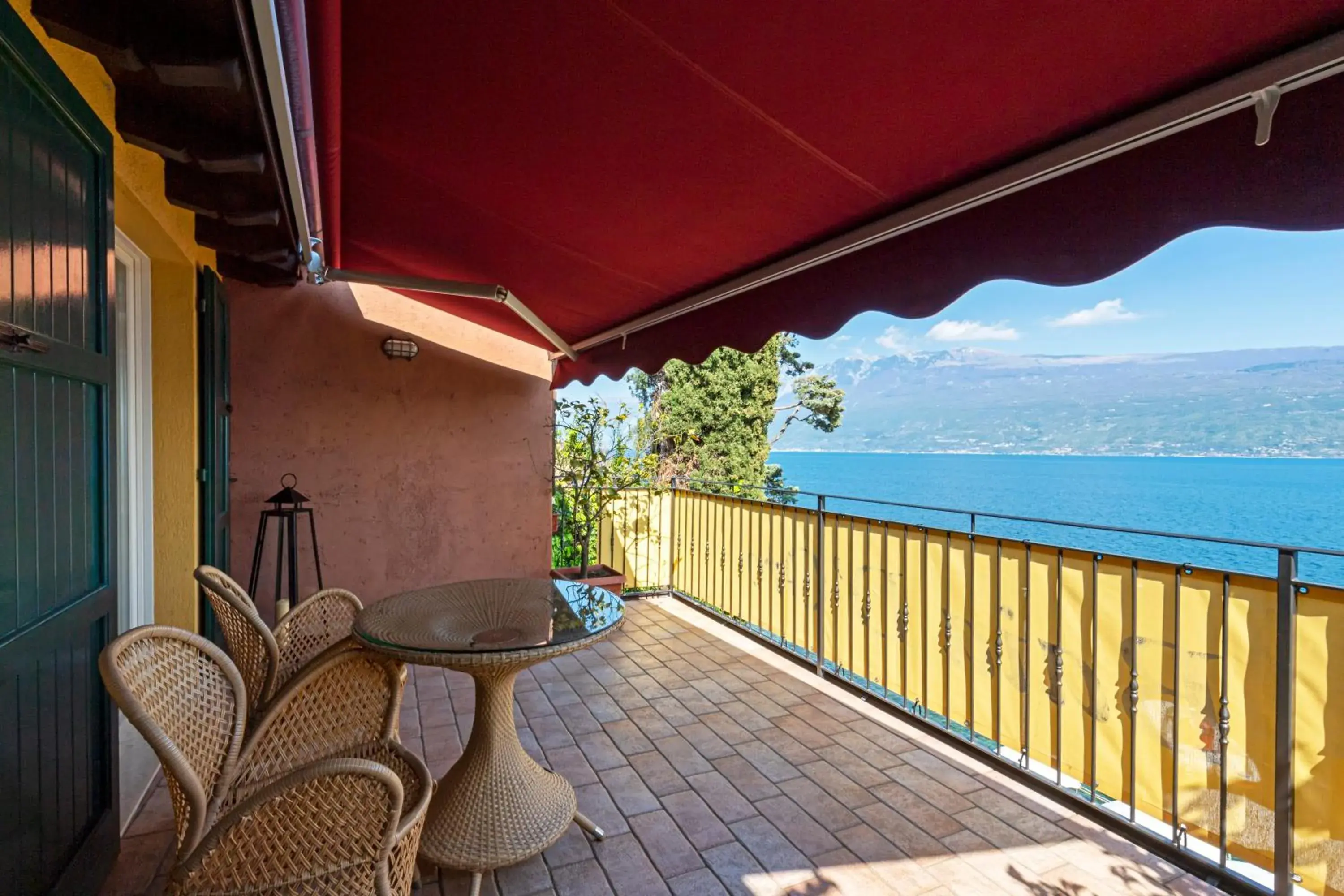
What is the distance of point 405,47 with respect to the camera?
184cm

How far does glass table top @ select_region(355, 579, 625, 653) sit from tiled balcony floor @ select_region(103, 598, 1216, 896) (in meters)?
0.85

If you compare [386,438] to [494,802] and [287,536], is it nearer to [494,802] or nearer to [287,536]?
[287,536]

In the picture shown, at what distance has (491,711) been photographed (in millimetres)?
2475

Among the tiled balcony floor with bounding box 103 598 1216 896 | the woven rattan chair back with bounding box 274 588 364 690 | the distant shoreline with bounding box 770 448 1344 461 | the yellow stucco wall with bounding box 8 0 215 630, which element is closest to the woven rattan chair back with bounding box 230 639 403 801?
the woven rattan chair back with bounding box 274 588 364 690

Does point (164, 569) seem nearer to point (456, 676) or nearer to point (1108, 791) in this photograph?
point (456, 676)

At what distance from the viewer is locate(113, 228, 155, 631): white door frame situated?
10.5 ft

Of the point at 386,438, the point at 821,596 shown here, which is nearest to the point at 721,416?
the point at 386,438

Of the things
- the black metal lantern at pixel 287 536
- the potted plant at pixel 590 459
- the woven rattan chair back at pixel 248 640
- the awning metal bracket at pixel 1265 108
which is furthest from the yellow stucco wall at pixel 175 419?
the awning metal bracket at pixel 1265 108

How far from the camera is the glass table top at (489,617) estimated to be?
218 cm

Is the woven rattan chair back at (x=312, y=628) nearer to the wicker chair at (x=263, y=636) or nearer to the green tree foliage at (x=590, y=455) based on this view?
the wicker chair at (x=263, y=636)

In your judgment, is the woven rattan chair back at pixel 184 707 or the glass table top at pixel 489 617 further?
the glass table top at pixel 489 617

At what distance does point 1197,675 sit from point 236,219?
4322 millimetres

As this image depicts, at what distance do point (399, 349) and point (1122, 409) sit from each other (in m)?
58.4

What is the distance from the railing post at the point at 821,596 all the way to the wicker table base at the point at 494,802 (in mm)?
2144
